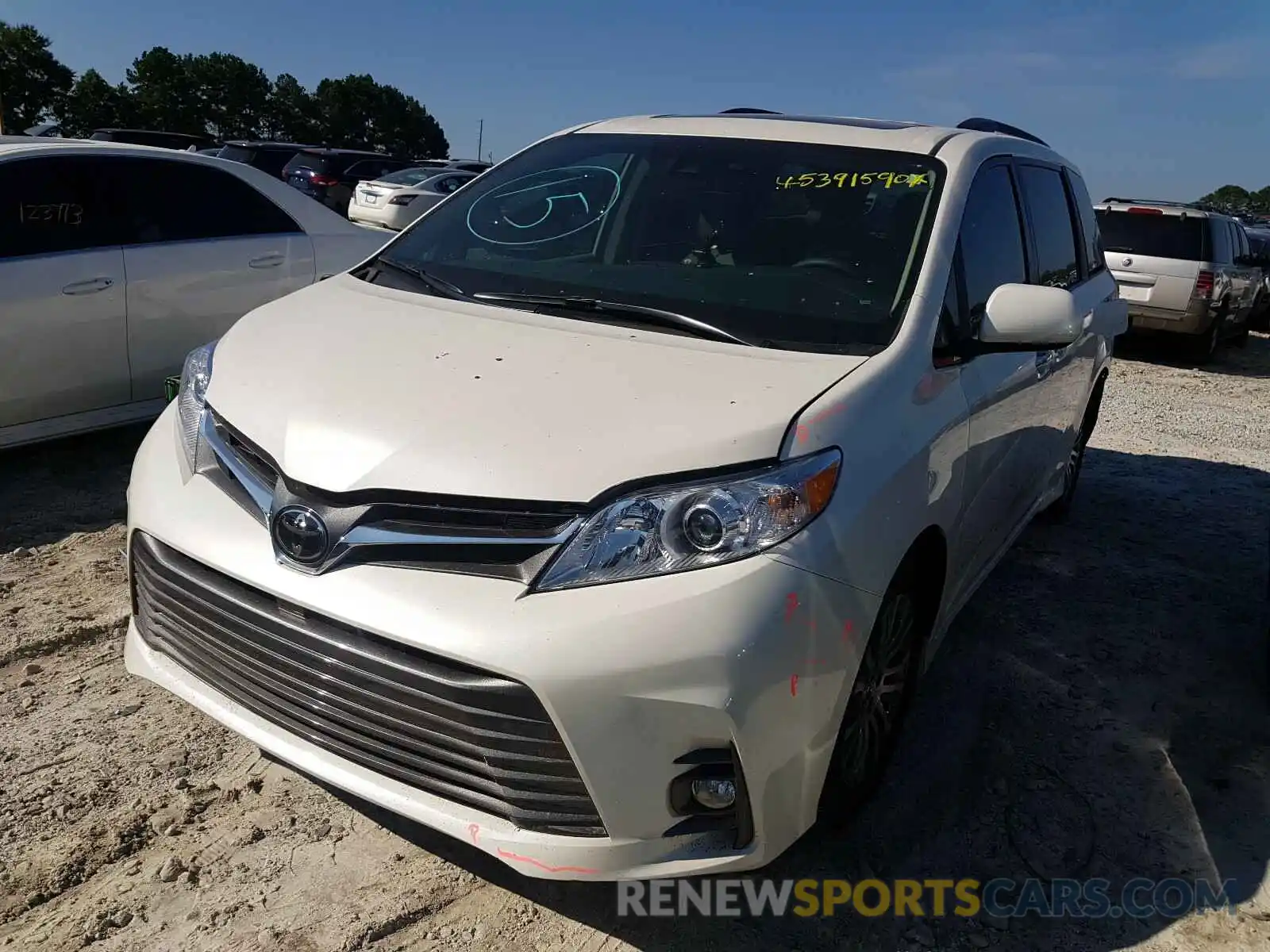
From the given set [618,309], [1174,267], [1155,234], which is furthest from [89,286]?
[1155,234]

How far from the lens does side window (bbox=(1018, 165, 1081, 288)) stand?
13.2 ft

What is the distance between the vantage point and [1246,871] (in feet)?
9.32

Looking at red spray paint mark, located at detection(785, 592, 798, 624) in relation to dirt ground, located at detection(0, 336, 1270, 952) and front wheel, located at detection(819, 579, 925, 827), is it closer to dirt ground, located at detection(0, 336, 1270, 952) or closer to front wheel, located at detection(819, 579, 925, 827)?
front wheel, located at detection(819, 579, 925, 827)

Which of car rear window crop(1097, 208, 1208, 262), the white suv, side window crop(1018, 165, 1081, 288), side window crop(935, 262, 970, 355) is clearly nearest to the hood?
the white suv

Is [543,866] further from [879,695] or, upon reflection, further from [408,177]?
[408,177]

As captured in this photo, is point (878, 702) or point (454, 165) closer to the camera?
point (878, 702)

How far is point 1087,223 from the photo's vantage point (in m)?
5.10

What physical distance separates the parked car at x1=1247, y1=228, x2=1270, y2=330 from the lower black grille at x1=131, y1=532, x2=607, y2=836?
13.5 metres

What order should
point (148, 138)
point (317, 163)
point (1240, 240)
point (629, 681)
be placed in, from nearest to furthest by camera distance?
point (629, 681)
point (1240, 240)
point (148, 138)
point (317, 163)

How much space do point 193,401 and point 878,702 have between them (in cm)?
191

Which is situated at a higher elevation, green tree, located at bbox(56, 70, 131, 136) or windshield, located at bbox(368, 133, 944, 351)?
windshield, located at bbox(368, 133, 944, 351)

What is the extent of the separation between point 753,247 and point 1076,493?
3.96 meters

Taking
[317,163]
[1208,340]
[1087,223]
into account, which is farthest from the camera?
[317,163]

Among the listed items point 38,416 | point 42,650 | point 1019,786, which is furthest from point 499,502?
point 38,416
